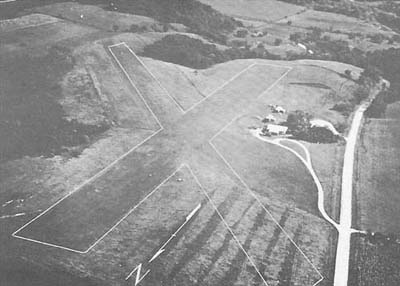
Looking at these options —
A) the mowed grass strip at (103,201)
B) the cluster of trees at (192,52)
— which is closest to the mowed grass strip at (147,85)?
the cluster of trees at (192,52)

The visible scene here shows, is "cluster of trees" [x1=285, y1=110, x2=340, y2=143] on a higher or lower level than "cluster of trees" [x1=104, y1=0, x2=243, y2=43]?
lower

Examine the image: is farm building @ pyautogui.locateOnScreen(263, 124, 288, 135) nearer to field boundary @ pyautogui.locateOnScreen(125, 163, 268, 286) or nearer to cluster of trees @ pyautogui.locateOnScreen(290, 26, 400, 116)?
cluster of trees @ pyautogui.locateOnScreen(290, 26, 400, 116)

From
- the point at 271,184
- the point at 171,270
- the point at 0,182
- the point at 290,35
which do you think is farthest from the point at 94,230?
the point at 290,35

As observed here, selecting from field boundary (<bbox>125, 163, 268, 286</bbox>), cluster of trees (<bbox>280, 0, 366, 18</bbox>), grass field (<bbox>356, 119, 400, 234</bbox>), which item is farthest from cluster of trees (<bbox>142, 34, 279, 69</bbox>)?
cluster of trees (<bbox>280, 0, 366, 18</bbox>)

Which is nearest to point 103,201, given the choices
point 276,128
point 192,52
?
point 276,128

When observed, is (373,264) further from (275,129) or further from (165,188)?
(275,129)

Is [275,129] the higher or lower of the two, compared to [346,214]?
higher

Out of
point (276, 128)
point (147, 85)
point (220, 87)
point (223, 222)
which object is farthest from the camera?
point (220, 87)
